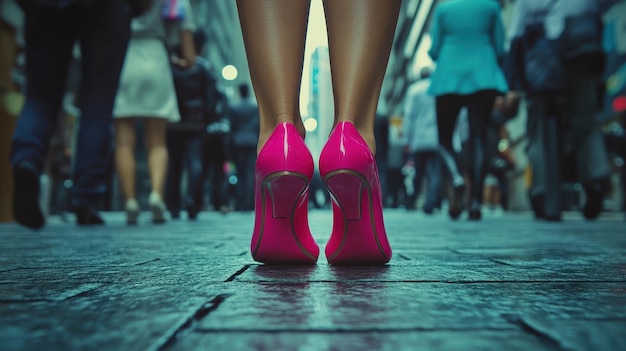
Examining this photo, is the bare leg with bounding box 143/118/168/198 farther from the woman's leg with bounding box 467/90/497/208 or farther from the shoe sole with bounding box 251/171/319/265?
the shoe sole with bounding box 251/171/319/265

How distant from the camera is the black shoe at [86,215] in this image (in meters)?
2.78

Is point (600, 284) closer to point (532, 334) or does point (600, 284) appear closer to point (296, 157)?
point (532, 334)

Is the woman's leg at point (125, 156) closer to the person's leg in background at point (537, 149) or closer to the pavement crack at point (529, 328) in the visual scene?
the person's leg in background at point (537, 149)

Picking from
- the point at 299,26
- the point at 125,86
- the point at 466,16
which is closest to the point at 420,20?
the point at 466,16

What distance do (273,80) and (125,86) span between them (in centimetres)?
273

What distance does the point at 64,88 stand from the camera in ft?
8.23

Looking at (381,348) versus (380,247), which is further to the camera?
(380,247)

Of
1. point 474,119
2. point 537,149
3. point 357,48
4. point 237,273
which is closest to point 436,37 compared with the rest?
point 474,119

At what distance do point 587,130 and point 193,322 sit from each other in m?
4.02

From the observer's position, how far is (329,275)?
88 cm

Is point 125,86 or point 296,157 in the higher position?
point 125,86

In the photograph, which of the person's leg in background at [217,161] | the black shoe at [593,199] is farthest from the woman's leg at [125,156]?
the black shoe at [593,199]

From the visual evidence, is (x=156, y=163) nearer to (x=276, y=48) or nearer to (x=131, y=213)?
(x=131, y=213)

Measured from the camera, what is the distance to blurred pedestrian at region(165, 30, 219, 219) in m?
4.54
